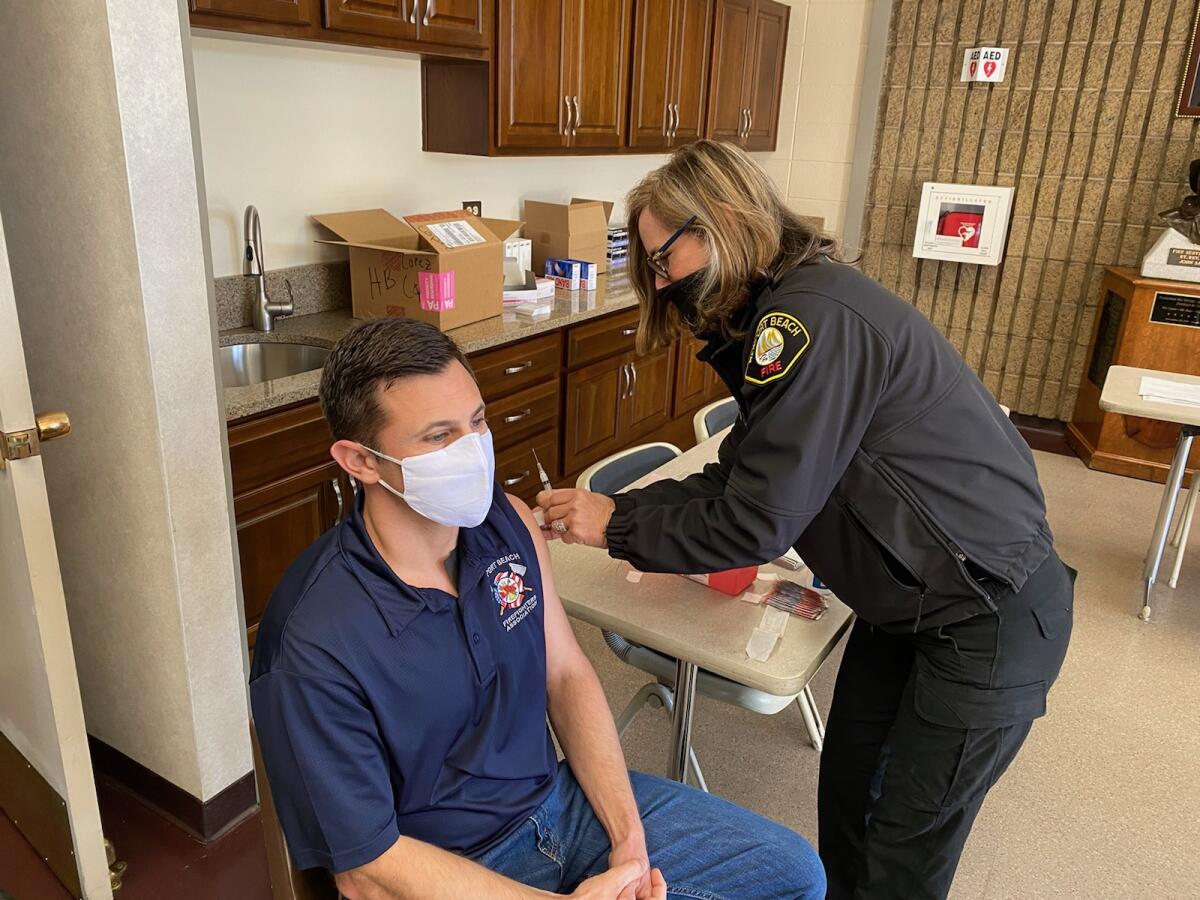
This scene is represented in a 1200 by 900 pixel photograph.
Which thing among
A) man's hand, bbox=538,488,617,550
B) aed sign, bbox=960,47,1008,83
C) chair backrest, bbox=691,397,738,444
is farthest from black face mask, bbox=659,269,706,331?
aed sign, bbox=960,47,1008,83

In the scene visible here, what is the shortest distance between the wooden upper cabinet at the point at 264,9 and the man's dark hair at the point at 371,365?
1.33 m

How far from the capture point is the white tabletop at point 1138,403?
Result: 280cm

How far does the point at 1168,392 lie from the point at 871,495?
2245 mm

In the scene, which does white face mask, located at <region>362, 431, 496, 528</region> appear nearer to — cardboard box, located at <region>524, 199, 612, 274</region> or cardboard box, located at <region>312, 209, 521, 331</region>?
cardboard box, located at <region>312, 209, 521, 331</region>

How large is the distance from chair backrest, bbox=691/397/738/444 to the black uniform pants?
1001 mm

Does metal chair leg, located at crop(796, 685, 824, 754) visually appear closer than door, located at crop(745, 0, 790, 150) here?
Yes

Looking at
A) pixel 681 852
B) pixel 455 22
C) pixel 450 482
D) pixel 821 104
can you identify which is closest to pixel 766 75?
pixel 821 104

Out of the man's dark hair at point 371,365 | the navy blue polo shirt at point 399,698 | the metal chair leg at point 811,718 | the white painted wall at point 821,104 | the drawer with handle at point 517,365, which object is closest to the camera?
the navy blue polo shirt at point 399,698

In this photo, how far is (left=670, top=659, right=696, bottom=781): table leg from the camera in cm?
168

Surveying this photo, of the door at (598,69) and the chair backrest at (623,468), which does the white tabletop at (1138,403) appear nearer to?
the chair backrest at (623,468)

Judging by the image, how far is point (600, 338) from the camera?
11.4 ft

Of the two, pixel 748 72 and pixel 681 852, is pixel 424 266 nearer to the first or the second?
pixel 681 852

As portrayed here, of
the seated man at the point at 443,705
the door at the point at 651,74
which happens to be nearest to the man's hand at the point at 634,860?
the seated man at the point at 443,705

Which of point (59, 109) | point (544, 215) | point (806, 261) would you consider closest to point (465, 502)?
point (806, 261)
